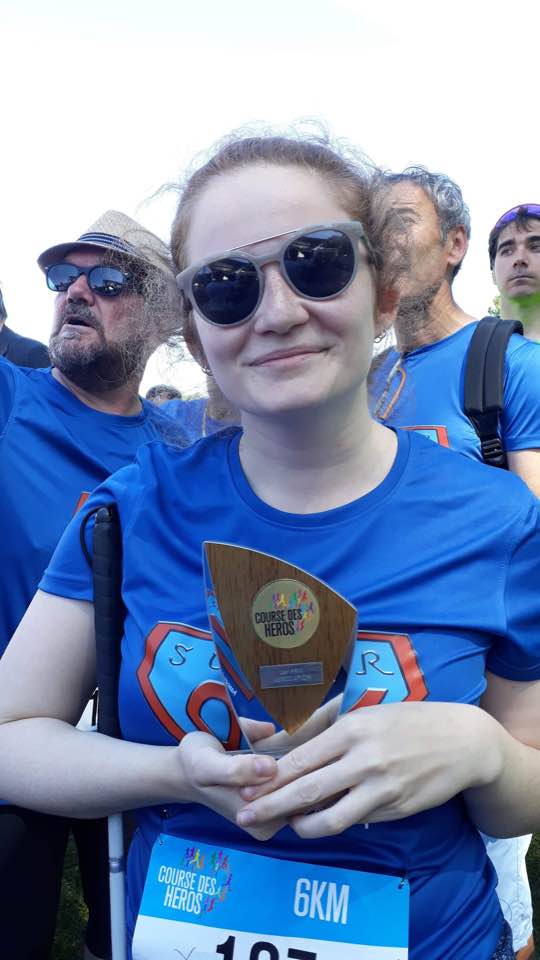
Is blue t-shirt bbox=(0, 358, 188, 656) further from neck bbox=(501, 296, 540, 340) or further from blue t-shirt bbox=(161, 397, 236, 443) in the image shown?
neck bbox=(501, 296, 540, 340)

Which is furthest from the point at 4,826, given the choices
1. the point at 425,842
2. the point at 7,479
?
the point at 425,842

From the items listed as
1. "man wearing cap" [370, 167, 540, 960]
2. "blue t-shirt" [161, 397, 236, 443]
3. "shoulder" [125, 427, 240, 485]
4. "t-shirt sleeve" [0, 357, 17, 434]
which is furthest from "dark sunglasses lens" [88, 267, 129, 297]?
"shoulder" [125, 427, 240, 485]

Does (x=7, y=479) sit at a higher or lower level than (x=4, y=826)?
higher

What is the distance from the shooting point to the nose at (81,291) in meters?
3.03

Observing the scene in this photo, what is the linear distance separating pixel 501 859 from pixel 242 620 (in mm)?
1264

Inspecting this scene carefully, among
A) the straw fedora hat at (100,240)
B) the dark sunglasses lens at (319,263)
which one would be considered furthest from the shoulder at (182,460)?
the straw fedora hat at (100,240)

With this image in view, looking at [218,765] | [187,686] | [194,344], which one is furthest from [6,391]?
[218,765]

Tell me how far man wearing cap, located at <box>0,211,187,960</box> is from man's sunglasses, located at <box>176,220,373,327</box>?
0.32m

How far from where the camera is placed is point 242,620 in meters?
1.15

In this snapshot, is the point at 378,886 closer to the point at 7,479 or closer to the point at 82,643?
the point at 82,643

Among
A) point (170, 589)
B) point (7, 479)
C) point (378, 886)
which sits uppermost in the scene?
point (170, 589)

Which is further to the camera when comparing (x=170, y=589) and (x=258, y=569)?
(x=170, y=589)

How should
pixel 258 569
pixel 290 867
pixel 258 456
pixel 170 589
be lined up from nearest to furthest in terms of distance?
pixel 258 569 < pixel 290 867 < pixel 170 589 < pixel 258 456

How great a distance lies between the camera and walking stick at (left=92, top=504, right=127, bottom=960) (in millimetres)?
1403
